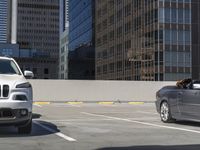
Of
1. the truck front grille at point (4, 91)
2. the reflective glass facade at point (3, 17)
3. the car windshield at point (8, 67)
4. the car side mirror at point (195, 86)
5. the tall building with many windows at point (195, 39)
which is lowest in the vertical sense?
the truck front grille at point (4, 91)

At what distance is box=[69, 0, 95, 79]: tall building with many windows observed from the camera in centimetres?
11470

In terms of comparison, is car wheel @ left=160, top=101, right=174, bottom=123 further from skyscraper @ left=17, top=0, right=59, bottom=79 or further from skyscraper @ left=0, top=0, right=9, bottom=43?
skyscraper @ left=17, top=0, right=59, bottom=79

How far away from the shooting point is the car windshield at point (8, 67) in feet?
35.8

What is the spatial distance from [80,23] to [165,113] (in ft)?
385

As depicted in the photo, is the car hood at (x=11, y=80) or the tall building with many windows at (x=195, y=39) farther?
the tall building with many windows at (x=195, y=39)

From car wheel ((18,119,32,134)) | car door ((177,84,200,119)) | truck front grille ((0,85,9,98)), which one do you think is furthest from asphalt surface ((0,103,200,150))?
car door ((177,84,200,119))

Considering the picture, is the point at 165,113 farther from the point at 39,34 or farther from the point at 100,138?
the point at 39,34

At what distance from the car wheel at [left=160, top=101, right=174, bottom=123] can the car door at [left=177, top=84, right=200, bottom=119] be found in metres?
0.77

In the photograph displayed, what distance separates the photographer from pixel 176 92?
45.2 feet

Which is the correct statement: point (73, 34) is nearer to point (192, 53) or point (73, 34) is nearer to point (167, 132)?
point (192, 53)

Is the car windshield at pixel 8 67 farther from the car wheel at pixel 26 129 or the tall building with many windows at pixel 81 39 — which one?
the tall building with many windows at pixel 81 39

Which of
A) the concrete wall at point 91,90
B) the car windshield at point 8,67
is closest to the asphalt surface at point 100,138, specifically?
the car windshield at point 8,67

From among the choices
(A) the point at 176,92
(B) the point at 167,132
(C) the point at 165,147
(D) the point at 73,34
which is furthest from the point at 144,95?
(D) the point at 73,34

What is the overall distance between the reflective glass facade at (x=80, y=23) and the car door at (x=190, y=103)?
3989 inches
